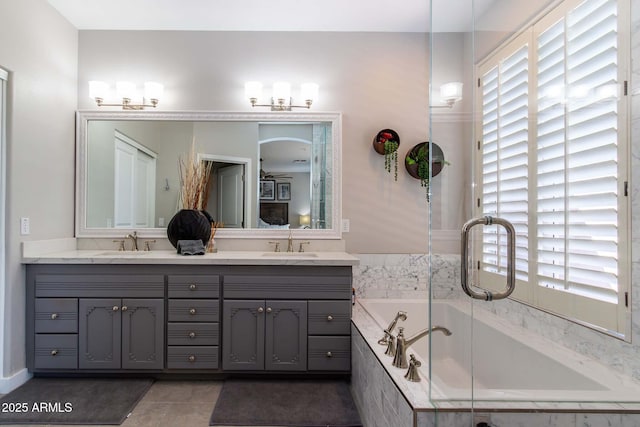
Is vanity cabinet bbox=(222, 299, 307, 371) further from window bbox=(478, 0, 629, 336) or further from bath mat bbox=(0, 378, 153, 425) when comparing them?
window bbox=(478, 0, 629, 336)

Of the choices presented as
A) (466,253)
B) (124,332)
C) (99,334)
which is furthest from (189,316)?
(466,253)

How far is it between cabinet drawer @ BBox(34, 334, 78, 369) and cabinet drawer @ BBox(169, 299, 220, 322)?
67 cm

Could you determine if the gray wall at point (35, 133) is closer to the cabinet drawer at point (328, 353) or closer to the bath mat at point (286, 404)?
the bath mat at point (286, 404)

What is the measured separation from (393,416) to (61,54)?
329 cm

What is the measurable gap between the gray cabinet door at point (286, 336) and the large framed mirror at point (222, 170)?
2.30 ft

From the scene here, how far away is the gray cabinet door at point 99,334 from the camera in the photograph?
7.51ft

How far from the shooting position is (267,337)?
2299 millimetres

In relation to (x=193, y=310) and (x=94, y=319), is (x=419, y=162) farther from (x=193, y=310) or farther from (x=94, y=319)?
(x=94, y=319)

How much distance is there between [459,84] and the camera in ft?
5.41

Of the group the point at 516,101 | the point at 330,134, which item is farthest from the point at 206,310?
the point at 516,101

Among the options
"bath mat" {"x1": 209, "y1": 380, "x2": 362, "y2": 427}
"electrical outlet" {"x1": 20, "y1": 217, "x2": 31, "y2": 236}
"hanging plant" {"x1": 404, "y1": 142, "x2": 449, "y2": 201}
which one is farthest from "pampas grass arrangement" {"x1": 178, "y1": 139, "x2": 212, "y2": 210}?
"hanging plant" {"x1": 404, "y1": 142, "x2": 449, "y2": 201}

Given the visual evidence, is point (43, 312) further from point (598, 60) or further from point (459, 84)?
point (598, 60)

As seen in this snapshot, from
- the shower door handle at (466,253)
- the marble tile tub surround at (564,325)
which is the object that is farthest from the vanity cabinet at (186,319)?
the shower door handle at (466,253)

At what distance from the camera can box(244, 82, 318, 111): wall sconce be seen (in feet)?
9.04
